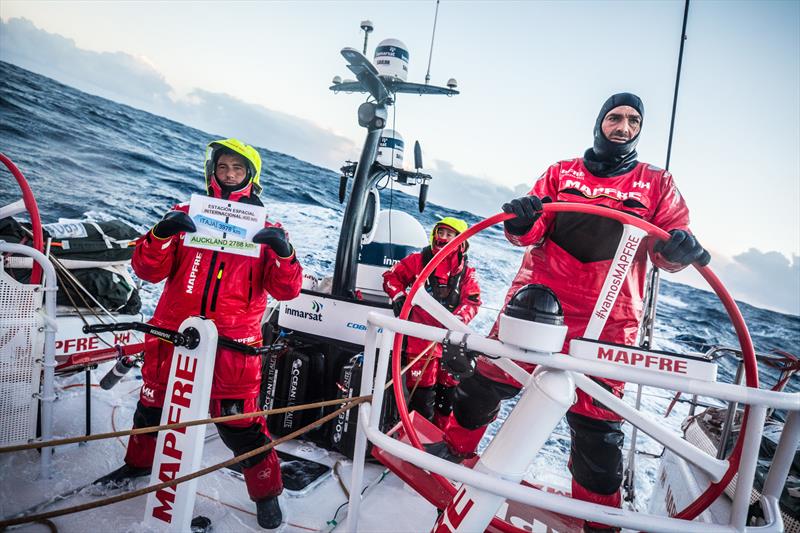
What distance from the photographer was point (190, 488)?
63.0 inches

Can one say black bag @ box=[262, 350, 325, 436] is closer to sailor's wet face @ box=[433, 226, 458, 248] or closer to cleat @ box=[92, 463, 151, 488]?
cleat @ box=[92, 463, 151, 488]

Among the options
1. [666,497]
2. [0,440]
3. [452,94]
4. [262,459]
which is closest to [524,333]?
[262,459]

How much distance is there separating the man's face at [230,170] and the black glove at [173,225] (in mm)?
364

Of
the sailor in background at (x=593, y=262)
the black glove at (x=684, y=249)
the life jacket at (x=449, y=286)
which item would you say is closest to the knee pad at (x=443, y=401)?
the life jacket at (x=449, y=286)

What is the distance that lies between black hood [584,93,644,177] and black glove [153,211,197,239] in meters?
1.81

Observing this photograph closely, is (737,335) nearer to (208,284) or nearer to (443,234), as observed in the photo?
(208,284)

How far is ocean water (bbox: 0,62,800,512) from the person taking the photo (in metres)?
6.48

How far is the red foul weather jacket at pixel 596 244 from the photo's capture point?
5.52ft

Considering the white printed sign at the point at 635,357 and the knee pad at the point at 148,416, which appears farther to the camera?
the knee pad at the point at 148,416

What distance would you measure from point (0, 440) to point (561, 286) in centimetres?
293

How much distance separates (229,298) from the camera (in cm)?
200

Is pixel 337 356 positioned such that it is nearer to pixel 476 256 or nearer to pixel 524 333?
pixel 524 333

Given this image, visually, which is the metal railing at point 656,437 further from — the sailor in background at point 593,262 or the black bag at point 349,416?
the black bag at point 349,416

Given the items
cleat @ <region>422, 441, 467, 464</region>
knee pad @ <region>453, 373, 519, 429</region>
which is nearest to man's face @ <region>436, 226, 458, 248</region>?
knee pad @ <region>453, 373, 519, 429</region>
